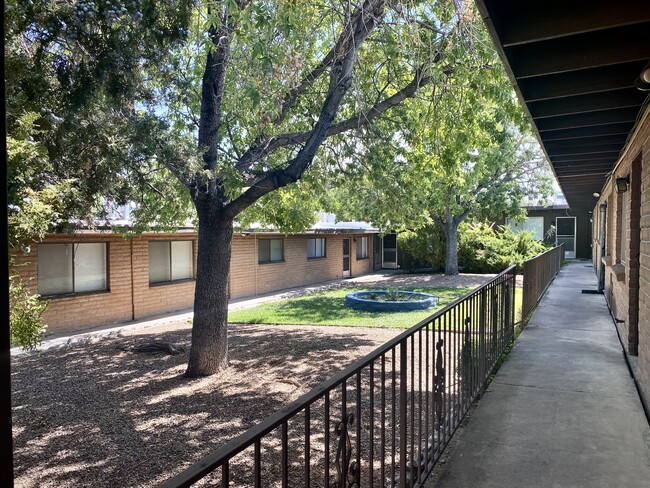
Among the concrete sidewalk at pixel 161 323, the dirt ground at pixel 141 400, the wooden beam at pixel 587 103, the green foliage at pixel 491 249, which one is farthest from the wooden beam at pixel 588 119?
the green foliage at pixel 491 249

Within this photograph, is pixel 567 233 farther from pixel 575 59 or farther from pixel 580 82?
pixel 575 59

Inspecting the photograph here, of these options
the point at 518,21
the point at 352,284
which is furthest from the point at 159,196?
the point at 352,284

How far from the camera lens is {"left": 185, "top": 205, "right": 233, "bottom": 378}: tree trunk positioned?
7477 mm

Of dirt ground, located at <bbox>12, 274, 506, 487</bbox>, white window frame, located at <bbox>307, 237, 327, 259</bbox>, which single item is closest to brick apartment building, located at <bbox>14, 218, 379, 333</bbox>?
white window frame, located at <bbox>307, 237, 327, 259</bbox>

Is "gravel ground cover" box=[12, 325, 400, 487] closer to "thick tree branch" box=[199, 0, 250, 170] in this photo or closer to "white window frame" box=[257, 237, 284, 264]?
"thick tree branch" box=[199, 0, 250, 170]

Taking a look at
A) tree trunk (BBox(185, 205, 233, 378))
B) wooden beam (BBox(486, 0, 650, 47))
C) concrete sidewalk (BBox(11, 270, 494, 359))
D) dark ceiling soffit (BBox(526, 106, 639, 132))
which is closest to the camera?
wooden beam (BBox(486, 0, 650, 47))

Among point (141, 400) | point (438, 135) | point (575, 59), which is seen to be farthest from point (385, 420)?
point (438, 135)

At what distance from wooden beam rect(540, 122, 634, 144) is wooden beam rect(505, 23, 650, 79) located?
2108mm

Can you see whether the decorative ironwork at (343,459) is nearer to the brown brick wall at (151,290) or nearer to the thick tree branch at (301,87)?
the thick tree branch at (301,87)

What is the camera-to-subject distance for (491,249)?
25.0 meters

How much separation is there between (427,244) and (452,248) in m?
2.19

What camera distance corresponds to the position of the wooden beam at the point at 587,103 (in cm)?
480

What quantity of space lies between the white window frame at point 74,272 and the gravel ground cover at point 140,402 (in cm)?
194

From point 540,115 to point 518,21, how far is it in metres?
1.75
